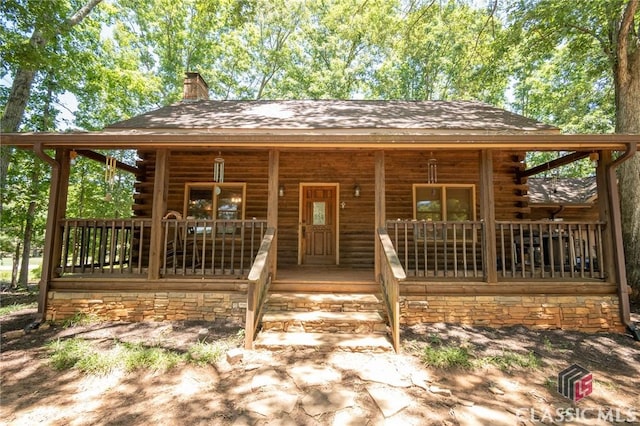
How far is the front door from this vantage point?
752cm

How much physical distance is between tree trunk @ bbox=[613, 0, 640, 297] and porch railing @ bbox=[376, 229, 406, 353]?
5721 millimetres

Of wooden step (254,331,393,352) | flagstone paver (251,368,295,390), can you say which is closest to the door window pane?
wooden step (254,331,393,352)

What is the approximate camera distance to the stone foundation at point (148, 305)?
5055mm

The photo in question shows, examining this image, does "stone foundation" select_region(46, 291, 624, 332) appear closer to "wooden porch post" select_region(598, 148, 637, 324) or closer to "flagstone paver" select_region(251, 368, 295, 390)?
"wooden porch post" select_region(598, 148, 637, 324)

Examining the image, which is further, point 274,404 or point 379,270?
point 379,270

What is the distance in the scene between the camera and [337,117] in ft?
25.1

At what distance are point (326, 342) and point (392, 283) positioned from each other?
3.79ft

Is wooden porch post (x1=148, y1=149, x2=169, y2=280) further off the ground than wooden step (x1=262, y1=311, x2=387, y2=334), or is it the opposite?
wooden porch post (x1=148, y1=149, x2=169, y2=280)

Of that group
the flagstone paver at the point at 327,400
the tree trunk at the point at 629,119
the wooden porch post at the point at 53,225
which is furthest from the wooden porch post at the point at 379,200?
the tree trunk at the point at 629,119

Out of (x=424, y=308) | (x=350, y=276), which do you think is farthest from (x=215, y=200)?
(x=424, y=308)

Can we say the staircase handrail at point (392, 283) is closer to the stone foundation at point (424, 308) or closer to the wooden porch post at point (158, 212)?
the stone foundation at point (424, 308)

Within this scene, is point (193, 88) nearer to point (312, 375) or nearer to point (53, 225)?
point (53, 225)

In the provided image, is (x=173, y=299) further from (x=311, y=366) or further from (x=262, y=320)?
(x=311, y=366)

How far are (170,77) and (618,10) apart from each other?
2034 centimetres
